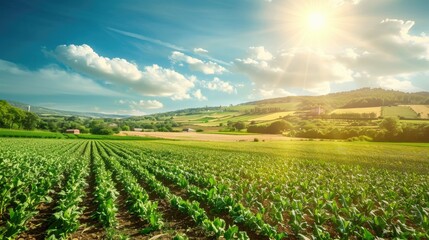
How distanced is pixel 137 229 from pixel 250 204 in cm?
484

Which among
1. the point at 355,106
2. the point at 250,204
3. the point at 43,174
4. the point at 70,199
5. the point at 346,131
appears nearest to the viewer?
the point at 70,199

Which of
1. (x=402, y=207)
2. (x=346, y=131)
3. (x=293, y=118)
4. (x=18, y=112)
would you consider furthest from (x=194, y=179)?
(x=18, y=112)

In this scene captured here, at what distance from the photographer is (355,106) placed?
154 m

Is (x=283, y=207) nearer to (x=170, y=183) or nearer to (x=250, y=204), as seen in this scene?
(x=250, y=204)

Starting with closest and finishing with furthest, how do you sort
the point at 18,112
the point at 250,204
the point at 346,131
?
the point at 250,204 < the point at 346,131 < the point at 18,112

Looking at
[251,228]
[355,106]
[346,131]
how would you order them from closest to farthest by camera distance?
[251,228], [346,131], [355,106]

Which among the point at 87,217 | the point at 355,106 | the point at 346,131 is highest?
the point at 355,106

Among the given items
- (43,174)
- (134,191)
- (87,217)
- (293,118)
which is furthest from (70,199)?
(293,118)

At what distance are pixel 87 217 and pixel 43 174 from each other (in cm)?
925

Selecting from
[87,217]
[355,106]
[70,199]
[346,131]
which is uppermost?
[355,106]

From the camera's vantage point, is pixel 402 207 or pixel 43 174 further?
pixel 43 174

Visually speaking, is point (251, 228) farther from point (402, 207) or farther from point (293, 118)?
point (293, 118)

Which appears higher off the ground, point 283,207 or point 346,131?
point 346,131

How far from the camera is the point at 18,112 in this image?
132500 millimetres
